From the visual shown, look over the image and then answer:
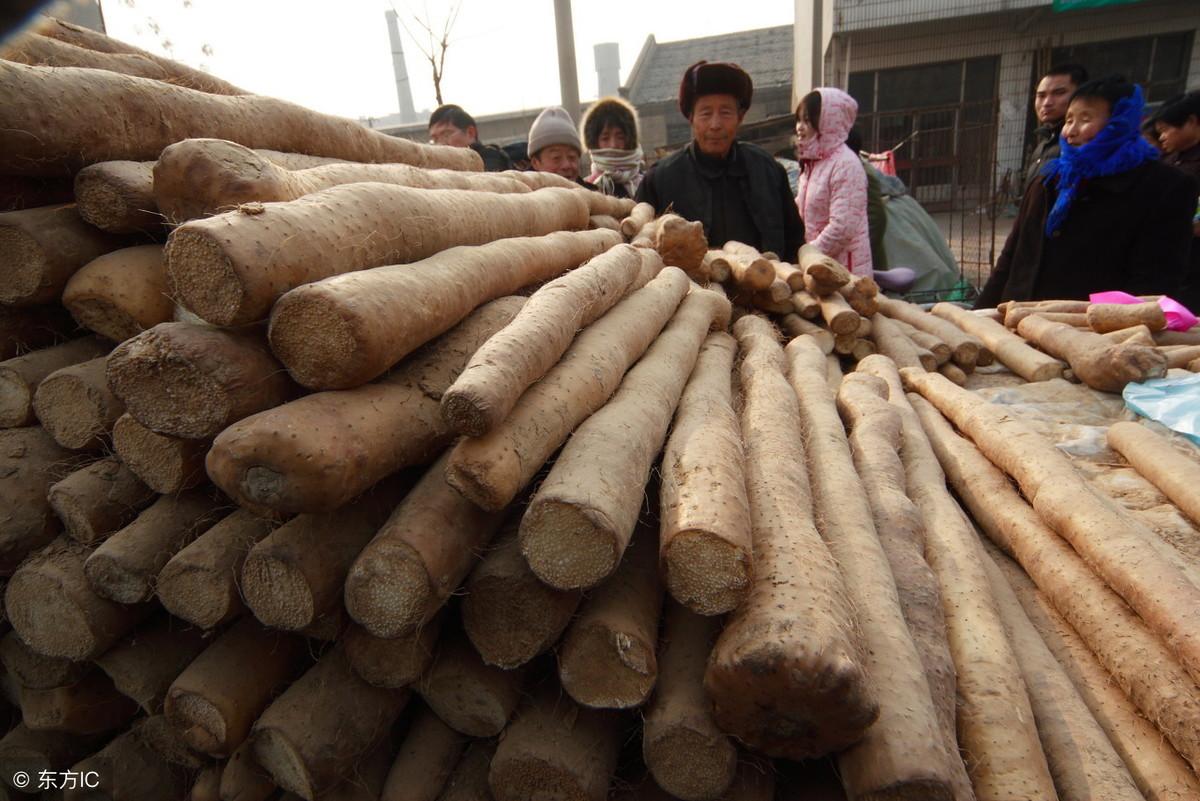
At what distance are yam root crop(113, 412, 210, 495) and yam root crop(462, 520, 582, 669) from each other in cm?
90

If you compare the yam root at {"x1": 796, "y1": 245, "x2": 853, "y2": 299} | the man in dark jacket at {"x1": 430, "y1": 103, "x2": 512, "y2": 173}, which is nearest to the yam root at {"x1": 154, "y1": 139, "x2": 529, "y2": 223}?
the yam root at {"x1": 796, "y1": 245, "x2": 853, "y2": 299}

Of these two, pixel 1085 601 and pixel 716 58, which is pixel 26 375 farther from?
pixel 716 58

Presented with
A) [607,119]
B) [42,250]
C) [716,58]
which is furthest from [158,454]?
[716,58]

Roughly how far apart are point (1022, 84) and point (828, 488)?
18.2 meters

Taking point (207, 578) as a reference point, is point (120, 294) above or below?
above

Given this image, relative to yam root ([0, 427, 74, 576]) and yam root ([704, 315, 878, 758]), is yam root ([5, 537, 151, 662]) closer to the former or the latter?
yam root ([0, 427, 74, 576])

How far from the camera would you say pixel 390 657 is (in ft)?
5.56

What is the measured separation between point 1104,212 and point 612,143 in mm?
4286

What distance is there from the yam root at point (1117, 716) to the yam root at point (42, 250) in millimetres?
3490

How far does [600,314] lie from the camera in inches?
103

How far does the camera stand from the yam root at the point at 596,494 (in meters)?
1.51

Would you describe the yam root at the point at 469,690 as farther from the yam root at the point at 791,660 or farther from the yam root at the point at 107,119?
the yam root at the point at 107,119

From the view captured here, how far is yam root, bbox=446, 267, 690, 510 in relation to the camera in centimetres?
158

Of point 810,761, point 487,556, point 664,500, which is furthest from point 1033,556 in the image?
point 487,556
